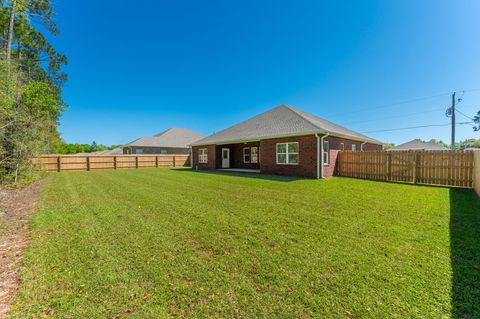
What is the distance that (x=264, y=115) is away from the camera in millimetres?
17547

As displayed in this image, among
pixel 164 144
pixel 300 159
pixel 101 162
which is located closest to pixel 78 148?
pixel 164 144

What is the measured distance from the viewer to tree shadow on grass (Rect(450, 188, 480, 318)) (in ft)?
6.61

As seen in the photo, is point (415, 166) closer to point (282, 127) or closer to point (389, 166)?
point (389, 166)

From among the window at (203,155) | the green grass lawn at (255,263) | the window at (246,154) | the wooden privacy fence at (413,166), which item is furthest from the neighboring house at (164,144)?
the green grass lawn at (255,263)

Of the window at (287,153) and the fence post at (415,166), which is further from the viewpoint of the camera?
the window at (287,153)

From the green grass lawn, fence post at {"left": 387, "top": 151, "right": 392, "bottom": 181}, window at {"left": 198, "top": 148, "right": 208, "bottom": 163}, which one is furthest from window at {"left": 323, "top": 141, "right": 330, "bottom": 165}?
window at {"left": 198, "top": 148, "right": 208, "bottom": 163}

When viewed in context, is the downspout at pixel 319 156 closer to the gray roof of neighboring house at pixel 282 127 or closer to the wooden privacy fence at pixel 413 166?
the gray roof of neighboring house at pixel 282 127

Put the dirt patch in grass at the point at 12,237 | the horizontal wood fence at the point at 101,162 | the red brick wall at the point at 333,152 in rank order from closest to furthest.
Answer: the dirt patch in grass at the point at 12,237, the red brick wall at the point at 333,152, the horizontal wood fence at the point at 101,162

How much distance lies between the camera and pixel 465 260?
2.86 metres

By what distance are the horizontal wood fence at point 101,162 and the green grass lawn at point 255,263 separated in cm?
1569

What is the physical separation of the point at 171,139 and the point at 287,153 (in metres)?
22.5

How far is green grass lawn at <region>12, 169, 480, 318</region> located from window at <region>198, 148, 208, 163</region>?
45.8 feet

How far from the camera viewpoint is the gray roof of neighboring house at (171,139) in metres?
28.3

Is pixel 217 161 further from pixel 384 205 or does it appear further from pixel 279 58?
pixel 384 205
